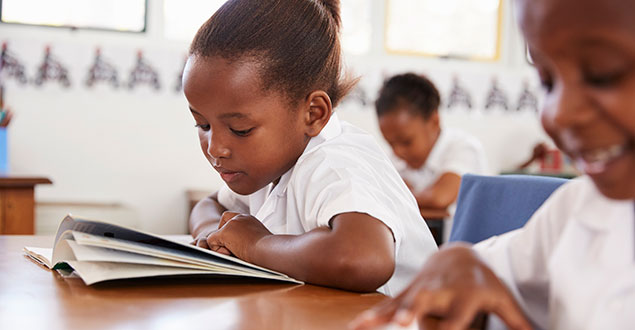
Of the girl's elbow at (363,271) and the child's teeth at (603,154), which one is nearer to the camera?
the child's teeth at (603,154)

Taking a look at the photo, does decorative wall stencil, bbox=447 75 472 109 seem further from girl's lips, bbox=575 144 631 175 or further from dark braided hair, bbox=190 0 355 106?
girl's lips, bbox=575 144 631 175

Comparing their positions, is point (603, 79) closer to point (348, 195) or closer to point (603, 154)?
point (603, 154)

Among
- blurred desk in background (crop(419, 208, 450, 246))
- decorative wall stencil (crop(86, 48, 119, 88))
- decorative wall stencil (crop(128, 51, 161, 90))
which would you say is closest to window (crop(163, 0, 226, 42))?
decorative wall stencil (crop(128, 51, 161, 90))

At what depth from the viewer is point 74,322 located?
622 mm

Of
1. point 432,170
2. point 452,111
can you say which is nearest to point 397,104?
point 432,170

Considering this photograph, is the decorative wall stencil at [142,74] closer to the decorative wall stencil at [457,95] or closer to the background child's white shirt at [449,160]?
the background child's white shirt at [449,160]

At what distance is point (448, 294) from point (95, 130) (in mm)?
3218

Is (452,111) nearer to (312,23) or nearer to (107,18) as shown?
(107,18)

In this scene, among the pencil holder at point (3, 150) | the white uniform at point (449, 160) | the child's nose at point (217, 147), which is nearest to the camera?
the child's nose at point (217, 147)

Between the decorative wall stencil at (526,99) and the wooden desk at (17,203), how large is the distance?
3.00 metres

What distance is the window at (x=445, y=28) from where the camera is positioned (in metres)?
4.00

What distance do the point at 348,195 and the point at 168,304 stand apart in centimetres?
31

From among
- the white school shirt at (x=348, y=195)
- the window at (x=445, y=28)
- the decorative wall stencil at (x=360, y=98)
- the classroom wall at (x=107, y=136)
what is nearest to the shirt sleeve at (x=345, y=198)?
the white school shirt at (x=348, y=195)

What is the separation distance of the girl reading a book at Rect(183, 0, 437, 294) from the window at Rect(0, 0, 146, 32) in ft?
8.33
